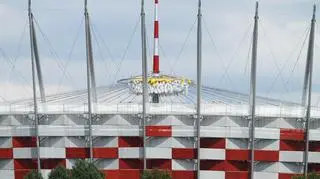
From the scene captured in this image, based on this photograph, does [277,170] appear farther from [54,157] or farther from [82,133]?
[54,157]

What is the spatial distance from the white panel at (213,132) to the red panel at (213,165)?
1.33 meters

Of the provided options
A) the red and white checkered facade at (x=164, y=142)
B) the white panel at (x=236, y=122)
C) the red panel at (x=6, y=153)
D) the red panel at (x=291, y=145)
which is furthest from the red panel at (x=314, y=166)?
the red panel at (x=6, y=153)

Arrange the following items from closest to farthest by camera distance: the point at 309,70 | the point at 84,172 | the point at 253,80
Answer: the point at 84,172 < the point at 309,70 < the point at 253,80

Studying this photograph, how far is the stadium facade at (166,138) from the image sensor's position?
19.3 meters

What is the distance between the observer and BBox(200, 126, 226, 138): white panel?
19.4m

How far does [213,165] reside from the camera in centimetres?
1980

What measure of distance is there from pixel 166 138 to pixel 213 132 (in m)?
2.27

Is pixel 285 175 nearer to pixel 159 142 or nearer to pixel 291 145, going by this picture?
pixel 291 145

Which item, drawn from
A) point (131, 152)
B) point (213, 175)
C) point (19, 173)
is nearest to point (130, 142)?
point (131, 152)

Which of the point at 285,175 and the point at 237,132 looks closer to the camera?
the point at 237,132

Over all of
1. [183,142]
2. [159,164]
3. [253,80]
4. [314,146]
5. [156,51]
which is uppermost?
[156,51]

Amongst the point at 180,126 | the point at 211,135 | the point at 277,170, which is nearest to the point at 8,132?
the point at 180,126

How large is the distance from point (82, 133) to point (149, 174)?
4.29 metres

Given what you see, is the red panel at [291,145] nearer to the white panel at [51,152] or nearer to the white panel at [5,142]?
the white panel at [51,152]
